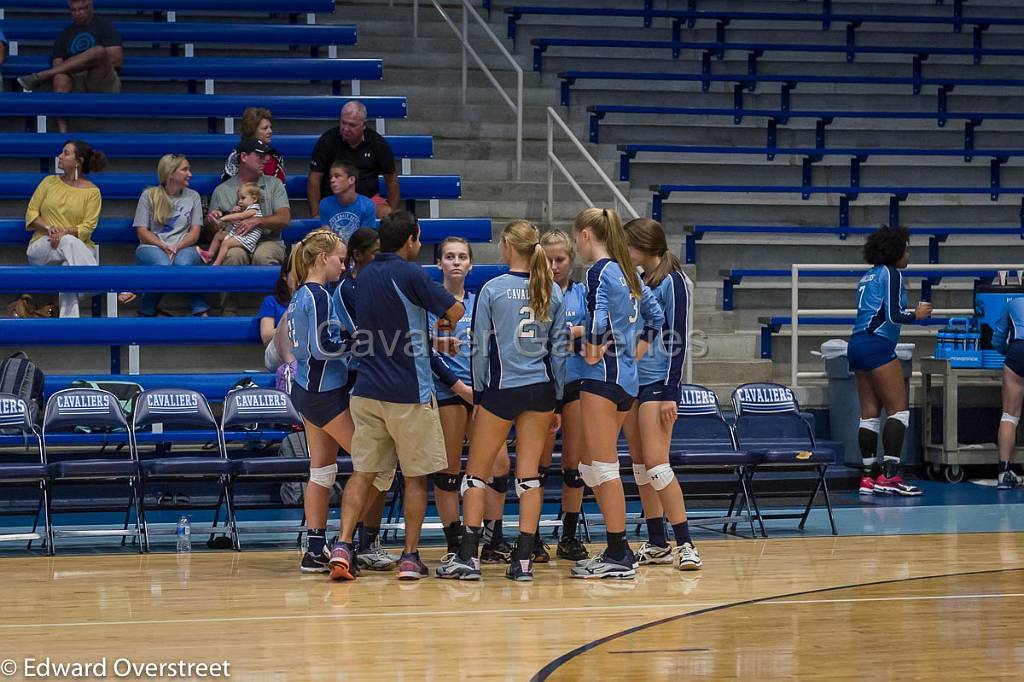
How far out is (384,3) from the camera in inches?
558

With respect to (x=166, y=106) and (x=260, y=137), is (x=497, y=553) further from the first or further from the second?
(x=166, y=106)

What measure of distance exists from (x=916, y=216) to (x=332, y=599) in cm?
842

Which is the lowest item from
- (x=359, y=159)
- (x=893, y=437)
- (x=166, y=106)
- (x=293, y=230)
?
(x=893, y=437)

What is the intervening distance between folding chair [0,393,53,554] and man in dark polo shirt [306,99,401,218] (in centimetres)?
287

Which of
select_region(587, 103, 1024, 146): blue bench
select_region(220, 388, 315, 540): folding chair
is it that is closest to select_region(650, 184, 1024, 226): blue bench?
select_region(587, 103, 1024, 146): blue bench

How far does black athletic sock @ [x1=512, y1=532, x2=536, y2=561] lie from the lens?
663 centimetres

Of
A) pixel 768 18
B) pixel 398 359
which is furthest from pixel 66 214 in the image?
pixel 768 18

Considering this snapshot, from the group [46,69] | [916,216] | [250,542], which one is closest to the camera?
[250,542]

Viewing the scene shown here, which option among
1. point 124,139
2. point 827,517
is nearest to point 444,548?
point 827,517

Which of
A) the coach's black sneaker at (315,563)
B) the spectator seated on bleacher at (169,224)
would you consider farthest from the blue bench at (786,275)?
the coach's black sneaker at (315,563)

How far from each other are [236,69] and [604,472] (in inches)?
267

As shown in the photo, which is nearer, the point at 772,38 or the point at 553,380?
the point at 553,380

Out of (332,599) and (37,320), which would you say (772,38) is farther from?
(332,599)

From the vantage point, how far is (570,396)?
6895 millimetres
